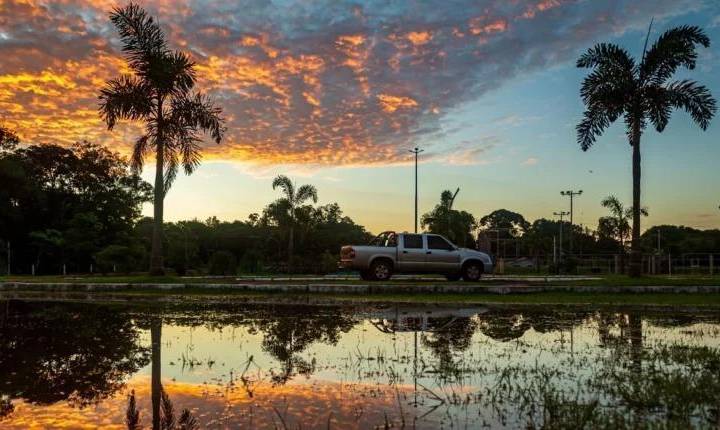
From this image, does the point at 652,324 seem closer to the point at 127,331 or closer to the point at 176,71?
the point at 127,331

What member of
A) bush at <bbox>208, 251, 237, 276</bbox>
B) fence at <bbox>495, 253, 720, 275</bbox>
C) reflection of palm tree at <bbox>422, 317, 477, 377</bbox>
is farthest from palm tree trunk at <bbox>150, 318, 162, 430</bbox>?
fence at <bbox>495, 253, 720, 275</bbox>

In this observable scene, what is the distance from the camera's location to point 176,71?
24.5 m

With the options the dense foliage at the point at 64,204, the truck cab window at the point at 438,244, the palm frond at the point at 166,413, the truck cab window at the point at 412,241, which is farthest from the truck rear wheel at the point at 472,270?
the dense foliage at the point at 64,204

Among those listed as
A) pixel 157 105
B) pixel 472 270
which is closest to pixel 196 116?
pixel 157 105

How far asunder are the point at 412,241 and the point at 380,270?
68.1 inches

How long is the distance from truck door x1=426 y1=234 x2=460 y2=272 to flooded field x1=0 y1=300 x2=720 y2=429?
11417 mm

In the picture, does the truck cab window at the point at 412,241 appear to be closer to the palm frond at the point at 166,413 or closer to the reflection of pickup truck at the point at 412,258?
the reflection of pickup truck at the point at 412,258

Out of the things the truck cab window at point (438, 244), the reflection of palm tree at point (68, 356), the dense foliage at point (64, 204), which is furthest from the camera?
the dense foliage at point (64, 204)

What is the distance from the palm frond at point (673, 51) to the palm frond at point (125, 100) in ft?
68.3

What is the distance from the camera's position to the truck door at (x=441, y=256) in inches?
931

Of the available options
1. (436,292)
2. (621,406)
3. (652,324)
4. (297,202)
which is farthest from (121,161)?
(621,406)

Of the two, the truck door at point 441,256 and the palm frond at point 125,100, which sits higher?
the palm frond at point 125,100

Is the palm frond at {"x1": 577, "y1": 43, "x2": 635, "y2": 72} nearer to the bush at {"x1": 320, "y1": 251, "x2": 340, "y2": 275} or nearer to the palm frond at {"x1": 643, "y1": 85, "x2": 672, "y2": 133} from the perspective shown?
the palm frond at {"x1": 643, "y1": 85, "x2": 672, "y2": 133}

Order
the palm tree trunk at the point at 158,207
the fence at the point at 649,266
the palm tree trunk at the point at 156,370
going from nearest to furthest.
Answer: the palm tree trunk at the point at 156,370 < the palm tree trunk at the point at 158,207 < the fence at the point at 649,266
